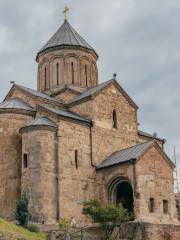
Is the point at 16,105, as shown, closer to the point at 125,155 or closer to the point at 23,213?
the point at 125,155

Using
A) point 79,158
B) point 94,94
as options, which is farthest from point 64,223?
point 94,94

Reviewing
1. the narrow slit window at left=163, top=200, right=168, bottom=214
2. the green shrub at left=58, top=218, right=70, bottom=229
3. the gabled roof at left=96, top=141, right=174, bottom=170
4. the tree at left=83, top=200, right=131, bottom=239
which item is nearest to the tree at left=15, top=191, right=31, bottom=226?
the green shrub at left=58, top=218, right=70, bottom=229

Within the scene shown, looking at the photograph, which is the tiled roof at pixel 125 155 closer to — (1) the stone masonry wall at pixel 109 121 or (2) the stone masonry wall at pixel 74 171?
(1) the stone masonry wall at pixel 109 121

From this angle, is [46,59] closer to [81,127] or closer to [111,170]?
[81,127]

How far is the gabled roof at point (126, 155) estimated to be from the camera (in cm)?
2470

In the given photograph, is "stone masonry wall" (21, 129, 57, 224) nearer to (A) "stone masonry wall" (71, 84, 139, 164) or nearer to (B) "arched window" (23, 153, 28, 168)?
(B) "arched window" (23, 153, 28, 168)

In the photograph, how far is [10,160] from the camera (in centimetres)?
2547

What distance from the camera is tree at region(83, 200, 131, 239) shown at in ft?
72.2

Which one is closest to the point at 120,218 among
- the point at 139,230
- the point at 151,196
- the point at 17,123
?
the point at 139,230

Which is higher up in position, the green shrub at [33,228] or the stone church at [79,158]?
the stone church at [79,158]

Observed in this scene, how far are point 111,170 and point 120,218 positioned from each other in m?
3.98

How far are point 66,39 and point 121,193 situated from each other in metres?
11.9

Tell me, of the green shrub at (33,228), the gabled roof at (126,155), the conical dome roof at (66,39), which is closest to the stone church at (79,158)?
the gabled roof at (126,155)

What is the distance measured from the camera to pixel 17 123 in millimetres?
26203
